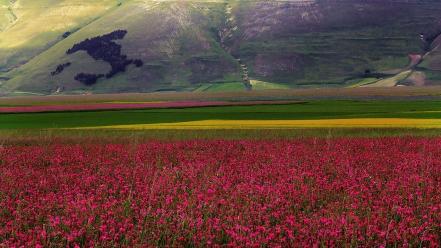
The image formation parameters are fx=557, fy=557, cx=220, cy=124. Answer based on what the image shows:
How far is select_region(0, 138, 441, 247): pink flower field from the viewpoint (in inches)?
352

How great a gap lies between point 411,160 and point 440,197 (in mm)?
5791

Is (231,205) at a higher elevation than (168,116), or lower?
higher

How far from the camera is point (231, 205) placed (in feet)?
35.0

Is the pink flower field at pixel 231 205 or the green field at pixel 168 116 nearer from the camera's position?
the pink flower field at pixel 231 205

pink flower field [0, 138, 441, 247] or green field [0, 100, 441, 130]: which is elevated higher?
pink flower field [0, 138, 441, 247]

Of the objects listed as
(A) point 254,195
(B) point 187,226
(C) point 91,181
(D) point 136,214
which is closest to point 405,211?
(A) point 254,195

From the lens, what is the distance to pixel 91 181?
45.6 feet

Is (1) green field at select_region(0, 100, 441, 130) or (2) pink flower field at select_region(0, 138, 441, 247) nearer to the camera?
(2) pink flower field at select_region(0, 138, 441, 247)

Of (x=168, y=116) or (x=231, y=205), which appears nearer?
(x=231, y=205)

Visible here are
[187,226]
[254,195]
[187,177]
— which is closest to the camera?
[187,226]

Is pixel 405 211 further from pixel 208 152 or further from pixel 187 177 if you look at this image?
pixel 208 152

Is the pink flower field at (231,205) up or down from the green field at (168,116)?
up

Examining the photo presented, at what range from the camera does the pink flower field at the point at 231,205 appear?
8.94 meters

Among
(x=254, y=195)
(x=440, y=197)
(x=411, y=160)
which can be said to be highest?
(x=254, y=195)
